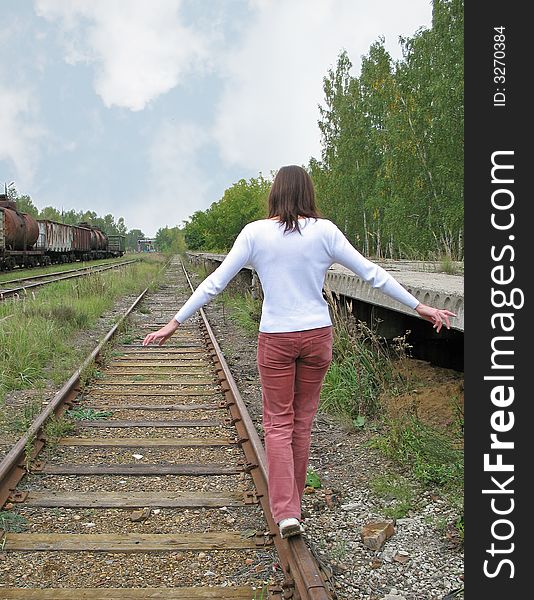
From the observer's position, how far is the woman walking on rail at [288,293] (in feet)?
10.7

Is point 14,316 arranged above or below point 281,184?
below

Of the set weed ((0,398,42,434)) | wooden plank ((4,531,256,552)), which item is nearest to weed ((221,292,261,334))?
weed ((0,398,42,434))

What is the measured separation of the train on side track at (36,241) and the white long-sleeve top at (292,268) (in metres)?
24.0

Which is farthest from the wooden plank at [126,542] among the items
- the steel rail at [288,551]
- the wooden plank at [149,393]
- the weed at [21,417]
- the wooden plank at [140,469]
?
the wooden plank at [149,393]

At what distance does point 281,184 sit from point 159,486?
2.31 m

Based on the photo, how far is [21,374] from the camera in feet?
26.0

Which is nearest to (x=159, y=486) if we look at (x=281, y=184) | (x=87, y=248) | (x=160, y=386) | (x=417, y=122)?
(x=281, y=184)

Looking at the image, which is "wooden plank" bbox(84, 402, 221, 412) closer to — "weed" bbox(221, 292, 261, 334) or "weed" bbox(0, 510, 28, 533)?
"weed" bbox(0, 510, 28, 533)

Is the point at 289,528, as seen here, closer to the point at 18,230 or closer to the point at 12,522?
the point at 12,522

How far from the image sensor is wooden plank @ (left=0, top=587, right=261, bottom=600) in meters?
3.07

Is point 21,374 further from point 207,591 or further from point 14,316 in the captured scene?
point 207,591

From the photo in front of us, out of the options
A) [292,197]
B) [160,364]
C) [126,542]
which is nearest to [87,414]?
[126,542]

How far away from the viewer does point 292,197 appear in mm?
3268

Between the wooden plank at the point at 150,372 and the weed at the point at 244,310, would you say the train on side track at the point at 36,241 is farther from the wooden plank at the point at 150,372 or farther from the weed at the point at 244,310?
the wooden plank at the point at 150,372
